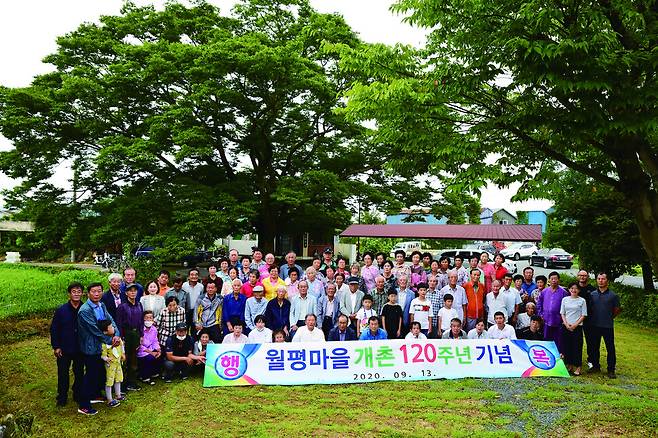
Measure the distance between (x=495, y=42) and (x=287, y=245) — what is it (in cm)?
2548

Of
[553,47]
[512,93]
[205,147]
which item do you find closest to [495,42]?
[553,47]

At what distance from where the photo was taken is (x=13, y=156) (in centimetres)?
1675

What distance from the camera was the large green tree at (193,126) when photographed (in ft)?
51.3

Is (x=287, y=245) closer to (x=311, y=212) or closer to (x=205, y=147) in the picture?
(x=311, y=212)

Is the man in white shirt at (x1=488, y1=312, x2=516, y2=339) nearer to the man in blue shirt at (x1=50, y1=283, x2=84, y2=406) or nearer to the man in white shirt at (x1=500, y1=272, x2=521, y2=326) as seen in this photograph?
the man in white shirt at (x1=500, y1=272, x2=521, y2=326)

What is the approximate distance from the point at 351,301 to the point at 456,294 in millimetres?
1846

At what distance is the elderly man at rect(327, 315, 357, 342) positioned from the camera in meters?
7.28

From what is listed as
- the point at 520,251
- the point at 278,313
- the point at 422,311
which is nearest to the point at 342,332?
the point at 278,313

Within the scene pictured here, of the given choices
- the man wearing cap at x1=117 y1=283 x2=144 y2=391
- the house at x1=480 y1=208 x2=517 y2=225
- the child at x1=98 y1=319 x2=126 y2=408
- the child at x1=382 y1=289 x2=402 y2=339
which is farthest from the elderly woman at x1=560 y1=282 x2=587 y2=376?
→ the house at x1=480 y1=208 x2=517 y2=225

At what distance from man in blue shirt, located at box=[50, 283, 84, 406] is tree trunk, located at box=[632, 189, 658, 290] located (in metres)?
7.07

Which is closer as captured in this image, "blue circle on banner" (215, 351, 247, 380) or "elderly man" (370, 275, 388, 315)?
"blue circle on banner" (215, 351, 247, 380)

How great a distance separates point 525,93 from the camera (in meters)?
5.66

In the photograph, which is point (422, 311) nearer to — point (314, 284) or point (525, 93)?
point (314, 284)

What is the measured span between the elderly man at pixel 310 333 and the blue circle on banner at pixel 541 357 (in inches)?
131
